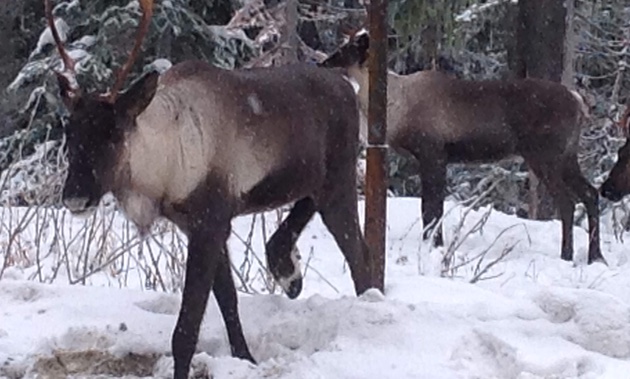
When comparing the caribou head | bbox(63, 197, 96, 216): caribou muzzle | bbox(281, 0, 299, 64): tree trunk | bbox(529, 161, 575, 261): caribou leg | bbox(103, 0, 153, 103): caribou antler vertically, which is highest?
bbox(103, 0, 153, 103): caribou antler

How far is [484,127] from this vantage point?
34.4 feet

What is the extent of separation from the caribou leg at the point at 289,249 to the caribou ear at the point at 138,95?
65.4 inches

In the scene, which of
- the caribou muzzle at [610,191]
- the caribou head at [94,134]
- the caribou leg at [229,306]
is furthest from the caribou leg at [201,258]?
the caribou muzzle at [610,191]

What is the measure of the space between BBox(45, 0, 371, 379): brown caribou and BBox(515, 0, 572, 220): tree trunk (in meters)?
6.66

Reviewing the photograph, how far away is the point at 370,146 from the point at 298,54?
26.8 ft

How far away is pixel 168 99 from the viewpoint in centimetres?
523

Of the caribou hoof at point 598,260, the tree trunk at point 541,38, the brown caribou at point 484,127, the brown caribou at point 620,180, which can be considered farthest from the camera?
the tree trunk at point 541,38

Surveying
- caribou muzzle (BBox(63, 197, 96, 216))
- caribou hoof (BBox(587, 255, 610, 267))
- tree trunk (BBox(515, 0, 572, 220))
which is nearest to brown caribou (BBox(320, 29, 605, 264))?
caribou hoof (BBox(587, 255, 610, 267))

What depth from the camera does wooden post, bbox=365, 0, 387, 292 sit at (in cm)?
661

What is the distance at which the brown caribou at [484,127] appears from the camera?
10266mm

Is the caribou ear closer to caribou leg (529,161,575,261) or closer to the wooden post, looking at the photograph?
the wooden post

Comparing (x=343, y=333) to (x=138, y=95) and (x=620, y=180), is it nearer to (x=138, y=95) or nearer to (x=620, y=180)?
(x=138, y=95)

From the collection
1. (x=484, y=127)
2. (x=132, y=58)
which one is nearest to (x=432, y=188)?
(x=484, y=127)

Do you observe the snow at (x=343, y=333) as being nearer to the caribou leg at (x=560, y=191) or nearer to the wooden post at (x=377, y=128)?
the wooden post at (x=377, y=128)
